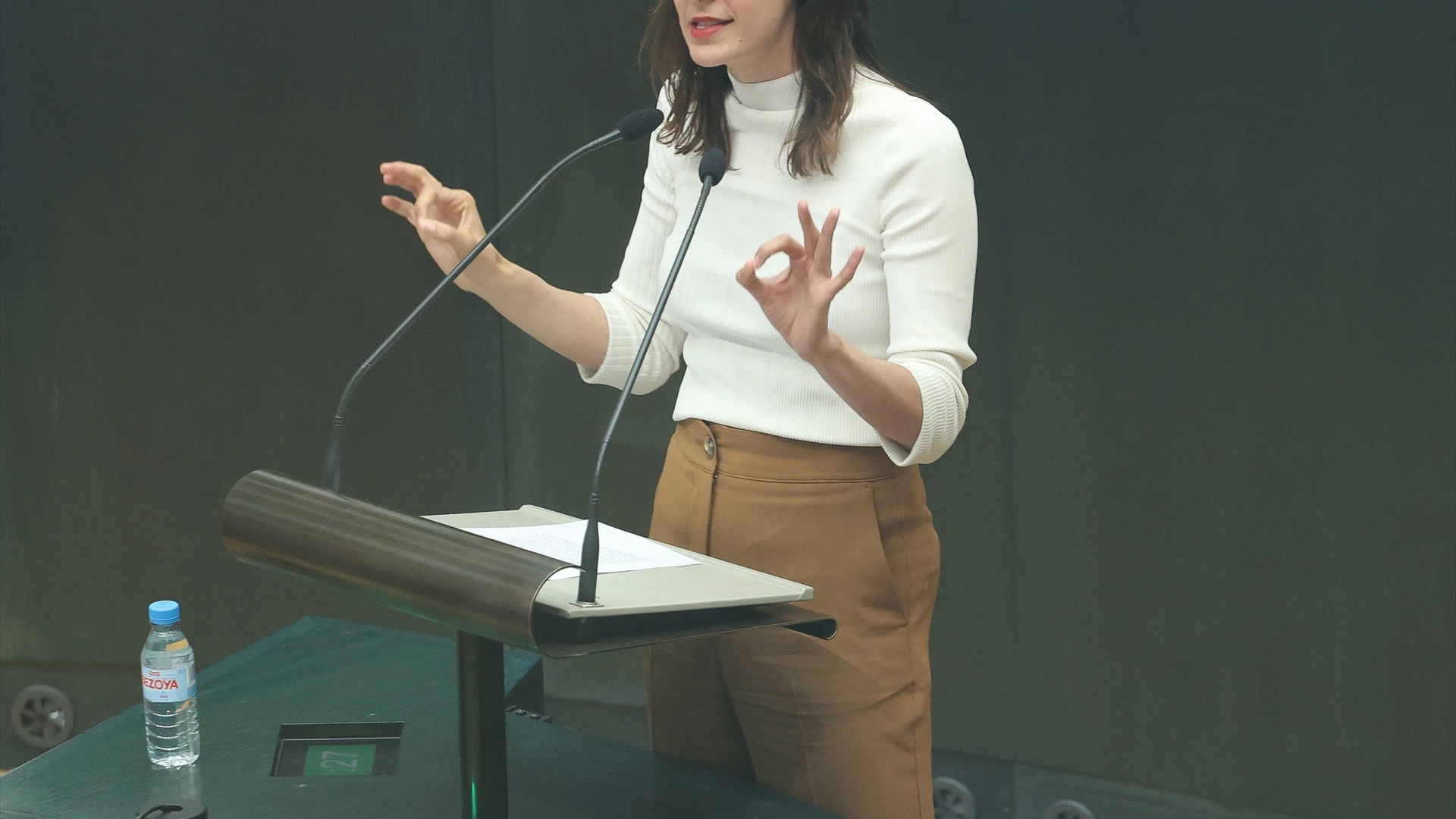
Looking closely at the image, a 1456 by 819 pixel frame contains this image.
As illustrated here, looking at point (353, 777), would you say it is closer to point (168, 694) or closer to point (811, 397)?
point (168, 694)

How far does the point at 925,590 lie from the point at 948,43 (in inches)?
48.3

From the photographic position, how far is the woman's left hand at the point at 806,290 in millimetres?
1222

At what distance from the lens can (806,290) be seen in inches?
48.8

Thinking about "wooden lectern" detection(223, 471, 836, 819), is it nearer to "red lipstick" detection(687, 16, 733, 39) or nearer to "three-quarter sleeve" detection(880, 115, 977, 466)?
"three-quarter sleeve" detection(880, 115, 977, 466)

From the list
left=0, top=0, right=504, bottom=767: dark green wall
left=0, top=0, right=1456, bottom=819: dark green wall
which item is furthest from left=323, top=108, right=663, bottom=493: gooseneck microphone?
left=0, top=0, right=504, bottom=767: dark green wall

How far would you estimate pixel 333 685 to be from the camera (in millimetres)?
1650

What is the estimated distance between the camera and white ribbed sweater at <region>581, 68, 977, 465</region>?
1423mm

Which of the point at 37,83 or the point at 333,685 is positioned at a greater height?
the point at 37,83

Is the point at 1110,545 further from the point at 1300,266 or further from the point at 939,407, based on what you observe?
the point at 939,407

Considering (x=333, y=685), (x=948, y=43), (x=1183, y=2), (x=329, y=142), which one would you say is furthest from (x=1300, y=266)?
(x=329, y=142)

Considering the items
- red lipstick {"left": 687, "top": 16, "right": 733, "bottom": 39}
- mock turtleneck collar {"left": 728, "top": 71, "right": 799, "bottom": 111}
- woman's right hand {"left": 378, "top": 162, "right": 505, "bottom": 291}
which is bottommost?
woman's right hand {"left": 378, "top": 162, "right": 505, "bottom": 291}

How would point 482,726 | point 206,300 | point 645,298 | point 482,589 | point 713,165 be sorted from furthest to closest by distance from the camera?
1. point 206,300
2. point 645,298
3. point 713,165
4. point 482,726
5. point 482,589

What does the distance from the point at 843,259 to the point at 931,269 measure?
0.11 metres

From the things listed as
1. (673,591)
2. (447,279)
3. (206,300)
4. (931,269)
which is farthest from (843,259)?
(206,300)
